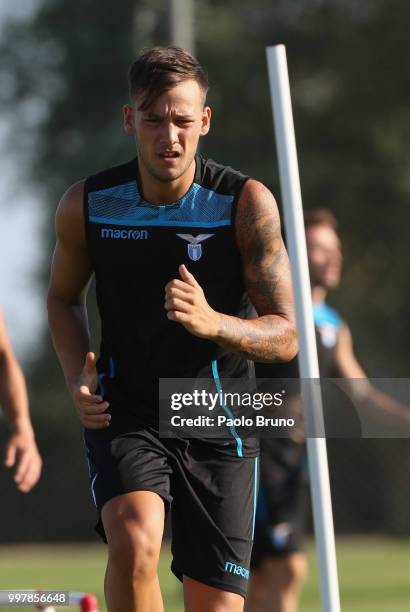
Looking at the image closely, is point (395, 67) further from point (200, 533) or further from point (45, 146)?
point (200, 533)

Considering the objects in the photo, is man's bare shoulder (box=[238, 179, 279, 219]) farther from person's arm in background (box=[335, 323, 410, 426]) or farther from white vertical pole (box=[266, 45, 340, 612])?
person's arm in background (box=[335, 323, 410, 426])

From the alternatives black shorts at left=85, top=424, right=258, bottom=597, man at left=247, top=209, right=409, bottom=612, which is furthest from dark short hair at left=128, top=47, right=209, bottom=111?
man at left=247, top=209, right=409, bottom=612

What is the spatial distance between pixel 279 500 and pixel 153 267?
3.04 meters

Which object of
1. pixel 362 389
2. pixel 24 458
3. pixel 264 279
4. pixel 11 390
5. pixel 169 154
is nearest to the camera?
Result: pixel 169 154

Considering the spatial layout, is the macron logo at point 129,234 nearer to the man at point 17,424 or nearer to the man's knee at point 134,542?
the man at point 17,424

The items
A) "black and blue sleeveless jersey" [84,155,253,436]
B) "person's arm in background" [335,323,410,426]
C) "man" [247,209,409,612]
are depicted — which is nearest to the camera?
"black and blue sleeveless jersey" [84,155,253,436]

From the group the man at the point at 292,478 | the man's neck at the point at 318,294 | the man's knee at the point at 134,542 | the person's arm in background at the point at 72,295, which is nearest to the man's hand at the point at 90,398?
the person's arm in background at the point at 72,295

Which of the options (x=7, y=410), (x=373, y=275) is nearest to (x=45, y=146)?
(x=373, y=275)

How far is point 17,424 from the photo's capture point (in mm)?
5266

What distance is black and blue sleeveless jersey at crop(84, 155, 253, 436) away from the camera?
4.74 metres

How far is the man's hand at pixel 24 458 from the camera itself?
5141mm

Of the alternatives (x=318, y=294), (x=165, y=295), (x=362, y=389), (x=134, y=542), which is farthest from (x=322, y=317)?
(x=134, y=542)

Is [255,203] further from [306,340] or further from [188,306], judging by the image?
[188,306]

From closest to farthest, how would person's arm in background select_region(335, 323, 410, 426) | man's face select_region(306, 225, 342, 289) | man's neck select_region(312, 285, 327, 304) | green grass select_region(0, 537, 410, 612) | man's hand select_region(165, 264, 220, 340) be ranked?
1. man's hand select_region(165, 264, 220, 340)
2. person's arm in background select_region(335, 323, 410, 426)
3. man's face select_region(306, 225, 342, 289)
4. man's neck select_region(312, 285, 327, 304)
5. green grass select_region(0, 537, 410, 612)
